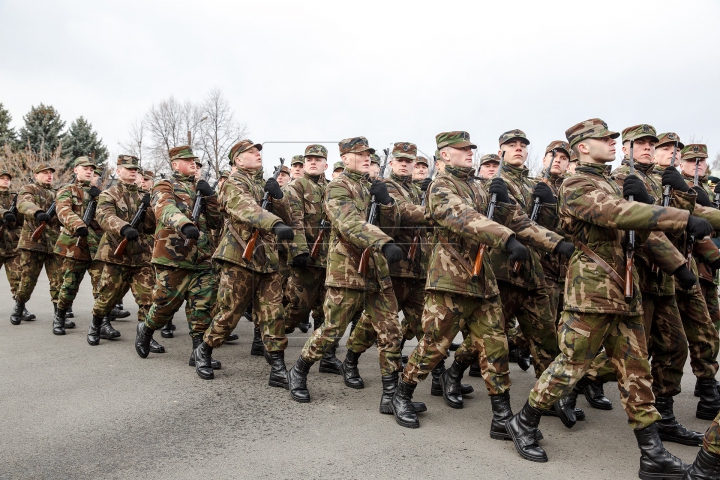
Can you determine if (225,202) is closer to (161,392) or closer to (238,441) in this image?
(161,392)

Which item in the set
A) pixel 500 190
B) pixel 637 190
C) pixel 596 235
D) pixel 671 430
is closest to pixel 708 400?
pixel 671 430

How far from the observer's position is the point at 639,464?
3.98m

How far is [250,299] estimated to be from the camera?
19.3 ft

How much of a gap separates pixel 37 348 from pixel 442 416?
5.26 m

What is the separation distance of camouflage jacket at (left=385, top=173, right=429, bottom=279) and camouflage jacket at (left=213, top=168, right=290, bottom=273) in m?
1.31

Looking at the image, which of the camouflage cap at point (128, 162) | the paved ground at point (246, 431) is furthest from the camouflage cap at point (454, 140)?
the camouflage cap at point (128, 162)

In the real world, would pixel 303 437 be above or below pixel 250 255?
below

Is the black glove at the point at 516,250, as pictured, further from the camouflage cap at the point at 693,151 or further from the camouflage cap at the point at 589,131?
Answer: the camouflage cap at the point at 693,151

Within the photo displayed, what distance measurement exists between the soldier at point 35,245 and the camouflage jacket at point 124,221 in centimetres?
192

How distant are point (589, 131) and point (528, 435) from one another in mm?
2258

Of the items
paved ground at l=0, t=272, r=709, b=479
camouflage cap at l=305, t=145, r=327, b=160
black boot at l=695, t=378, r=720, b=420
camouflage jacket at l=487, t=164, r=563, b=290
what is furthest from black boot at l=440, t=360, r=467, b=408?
camouflage cap at l=305, t=145, r=327, b=160

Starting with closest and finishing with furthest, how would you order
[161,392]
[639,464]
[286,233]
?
[639,464] < [286,233] < [161,392]

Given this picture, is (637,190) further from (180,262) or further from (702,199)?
(180,262)

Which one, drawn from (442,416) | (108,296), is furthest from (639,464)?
(108,296)
